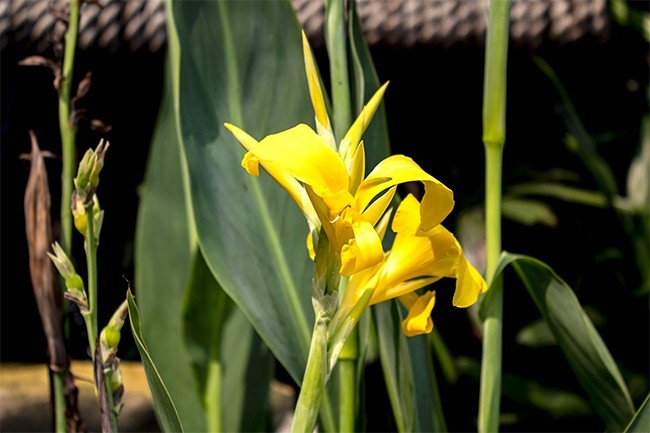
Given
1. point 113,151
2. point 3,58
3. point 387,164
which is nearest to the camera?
point 387,164

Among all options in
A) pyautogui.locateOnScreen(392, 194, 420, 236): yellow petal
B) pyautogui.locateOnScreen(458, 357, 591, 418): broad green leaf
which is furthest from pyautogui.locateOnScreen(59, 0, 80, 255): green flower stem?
pyautogui.locateOnScreen(458, 357, 591, 418): broad green leaf

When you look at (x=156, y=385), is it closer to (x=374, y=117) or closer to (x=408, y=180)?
(x=408, y=180)

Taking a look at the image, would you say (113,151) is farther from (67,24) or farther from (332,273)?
(332,273)

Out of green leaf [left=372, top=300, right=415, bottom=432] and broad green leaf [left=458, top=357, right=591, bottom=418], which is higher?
green leaf [left=372, top=300, right=415, bottom=432]

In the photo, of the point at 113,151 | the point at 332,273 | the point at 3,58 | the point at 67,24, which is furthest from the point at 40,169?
the point at 113,151

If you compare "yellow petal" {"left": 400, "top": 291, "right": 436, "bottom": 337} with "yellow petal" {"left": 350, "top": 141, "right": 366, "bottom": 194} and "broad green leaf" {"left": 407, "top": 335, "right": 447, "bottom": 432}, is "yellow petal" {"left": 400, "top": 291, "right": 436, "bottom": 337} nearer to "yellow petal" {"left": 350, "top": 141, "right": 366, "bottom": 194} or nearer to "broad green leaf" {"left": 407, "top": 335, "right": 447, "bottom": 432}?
"yellow petal" {"left": 350, "top": 141, "right": 366, "bottom": 194}

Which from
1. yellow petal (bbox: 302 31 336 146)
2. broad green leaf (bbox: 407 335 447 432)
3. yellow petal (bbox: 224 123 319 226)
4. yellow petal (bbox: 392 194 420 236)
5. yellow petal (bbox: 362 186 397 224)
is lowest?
broad green leaf (bbox: 407 335 447 432)
